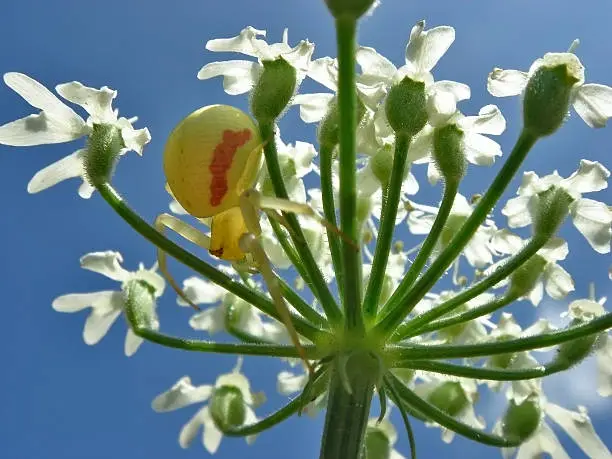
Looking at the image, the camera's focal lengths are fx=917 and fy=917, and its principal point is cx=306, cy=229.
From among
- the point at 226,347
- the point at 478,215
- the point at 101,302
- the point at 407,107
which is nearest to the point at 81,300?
the point at 101,302

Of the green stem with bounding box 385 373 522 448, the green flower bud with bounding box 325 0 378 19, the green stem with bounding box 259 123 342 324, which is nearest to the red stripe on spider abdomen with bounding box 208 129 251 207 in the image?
the green stem with bounding box 259 123 342 324

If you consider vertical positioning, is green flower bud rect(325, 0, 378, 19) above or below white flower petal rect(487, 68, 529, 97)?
below

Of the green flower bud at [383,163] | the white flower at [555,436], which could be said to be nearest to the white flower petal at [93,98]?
the green flower bud at [383,163]

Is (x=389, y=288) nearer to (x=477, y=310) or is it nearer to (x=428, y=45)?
(x=477, y=310)

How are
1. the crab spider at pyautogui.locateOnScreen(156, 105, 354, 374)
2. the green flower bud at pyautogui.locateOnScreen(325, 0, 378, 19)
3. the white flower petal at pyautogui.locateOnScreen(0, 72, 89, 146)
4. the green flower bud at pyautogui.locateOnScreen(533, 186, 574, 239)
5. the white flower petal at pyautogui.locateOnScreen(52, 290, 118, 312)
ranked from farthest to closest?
the white flower petal at pyautogui.locateOnScreen(52, 290, 118, 312) < the white flower petal at pyautogui.locateOnScreen(0, 72, 89, 146) < the green flower bud at pyautogui.locateOnScreen(533, 186, 574, 239) < the crab spider at pyautogui.locateOnScreen(156, 105, 354, 374) < the green flower bud at pyautogui.locateOnScreen(325, 0, 378, 19)

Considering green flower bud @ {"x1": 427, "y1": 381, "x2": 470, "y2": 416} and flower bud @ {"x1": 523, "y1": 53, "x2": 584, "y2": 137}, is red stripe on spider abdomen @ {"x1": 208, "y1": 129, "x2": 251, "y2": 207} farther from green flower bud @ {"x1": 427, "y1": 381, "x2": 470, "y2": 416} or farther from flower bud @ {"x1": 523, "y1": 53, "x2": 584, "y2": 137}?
green flower bud @ {"x1": 427, "y1": 381, "x2": 470, "y2": 416}

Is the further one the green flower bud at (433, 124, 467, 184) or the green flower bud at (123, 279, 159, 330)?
the green flower bud at (123, 279, 159, 330)

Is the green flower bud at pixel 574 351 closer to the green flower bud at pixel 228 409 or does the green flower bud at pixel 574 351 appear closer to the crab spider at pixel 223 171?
the crab spider at pixel 223 171

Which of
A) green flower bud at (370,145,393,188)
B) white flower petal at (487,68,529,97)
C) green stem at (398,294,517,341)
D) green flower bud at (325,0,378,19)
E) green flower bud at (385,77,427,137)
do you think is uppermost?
white flower petal at (487,68,529,97)
